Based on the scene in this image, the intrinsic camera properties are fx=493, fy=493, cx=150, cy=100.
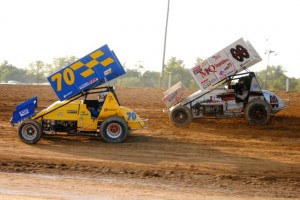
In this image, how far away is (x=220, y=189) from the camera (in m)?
9.57

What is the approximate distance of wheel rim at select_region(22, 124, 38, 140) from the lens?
13852 mm

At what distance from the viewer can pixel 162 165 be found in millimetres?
11578

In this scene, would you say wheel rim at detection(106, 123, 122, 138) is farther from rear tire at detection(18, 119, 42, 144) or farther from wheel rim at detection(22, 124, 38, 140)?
wheel rim at detection(22, 124, 38, 140)

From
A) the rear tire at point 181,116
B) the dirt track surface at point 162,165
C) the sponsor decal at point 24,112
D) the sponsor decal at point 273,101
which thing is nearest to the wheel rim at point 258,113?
the dirt track surface at point 162,165

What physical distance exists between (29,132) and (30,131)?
0.04 m

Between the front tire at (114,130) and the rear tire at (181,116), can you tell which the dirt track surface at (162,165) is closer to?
the front tire at (114,130)

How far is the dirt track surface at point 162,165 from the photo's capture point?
30.2ft

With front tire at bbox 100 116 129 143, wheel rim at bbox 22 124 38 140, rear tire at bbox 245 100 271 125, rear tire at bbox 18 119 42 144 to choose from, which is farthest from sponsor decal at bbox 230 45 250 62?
wheel rim at bbox 22 124 38 140

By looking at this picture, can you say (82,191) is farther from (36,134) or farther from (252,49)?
(252,49)

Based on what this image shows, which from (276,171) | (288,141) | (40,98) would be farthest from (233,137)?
(40,98)

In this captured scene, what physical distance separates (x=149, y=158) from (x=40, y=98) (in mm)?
14707

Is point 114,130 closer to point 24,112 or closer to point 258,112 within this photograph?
point 24,112

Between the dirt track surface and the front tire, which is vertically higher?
the front tire

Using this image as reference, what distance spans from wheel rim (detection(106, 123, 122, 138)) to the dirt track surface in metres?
0.34
